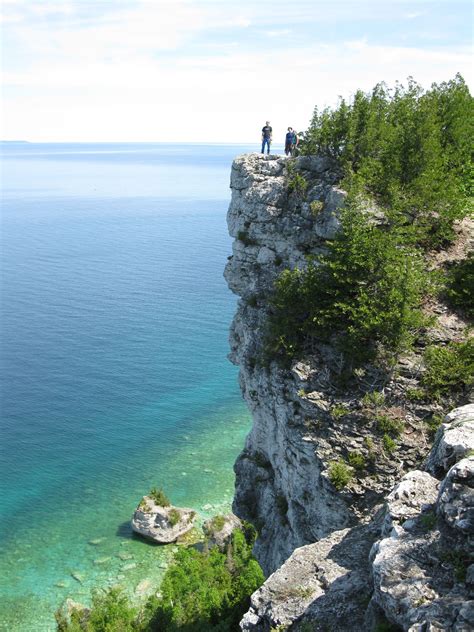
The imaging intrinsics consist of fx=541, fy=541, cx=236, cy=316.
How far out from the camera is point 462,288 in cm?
2034

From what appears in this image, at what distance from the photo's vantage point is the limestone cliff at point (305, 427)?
1252 cm

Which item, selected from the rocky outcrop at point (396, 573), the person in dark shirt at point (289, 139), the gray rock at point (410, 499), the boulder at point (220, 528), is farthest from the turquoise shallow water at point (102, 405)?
the gray rock at point (410, 499)

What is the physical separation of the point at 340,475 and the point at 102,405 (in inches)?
1537

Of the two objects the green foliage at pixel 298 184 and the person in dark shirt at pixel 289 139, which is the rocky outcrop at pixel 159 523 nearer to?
the green foliage at pixel 298 184

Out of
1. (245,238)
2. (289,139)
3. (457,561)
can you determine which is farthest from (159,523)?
(457,561)

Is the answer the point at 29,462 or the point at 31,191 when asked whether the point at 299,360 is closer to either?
the point at 29,462

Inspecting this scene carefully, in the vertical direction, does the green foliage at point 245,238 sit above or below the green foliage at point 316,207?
below

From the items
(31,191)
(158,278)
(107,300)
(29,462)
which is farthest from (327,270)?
(31,191)

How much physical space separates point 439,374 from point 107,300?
6127cm

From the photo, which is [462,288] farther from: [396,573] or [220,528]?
[220,528]

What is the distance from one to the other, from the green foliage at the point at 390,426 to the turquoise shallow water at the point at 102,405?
22.4 metres

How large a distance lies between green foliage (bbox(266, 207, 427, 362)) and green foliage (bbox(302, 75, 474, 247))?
1.83 m

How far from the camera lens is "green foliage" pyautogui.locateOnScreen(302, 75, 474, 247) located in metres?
22.2

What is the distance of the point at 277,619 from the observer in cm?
1148
